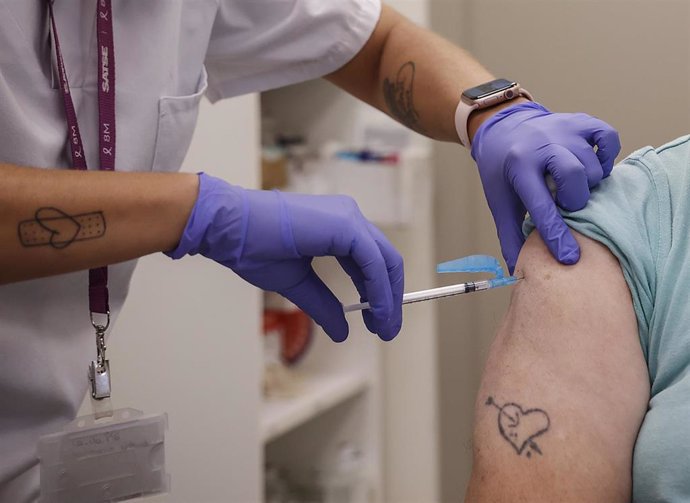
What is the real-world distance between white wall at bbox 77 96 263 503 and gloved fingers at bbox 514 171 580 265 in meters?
0.78

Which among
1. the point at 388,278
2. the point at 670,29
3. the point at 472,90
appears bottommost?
the point at 388,278

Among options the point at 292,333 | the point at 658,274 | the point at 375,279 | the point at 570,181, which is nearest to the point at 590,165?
the point at 570,181

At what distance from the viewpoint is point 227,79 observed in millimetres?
1331

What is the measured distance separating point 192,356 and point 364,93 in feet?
2.05

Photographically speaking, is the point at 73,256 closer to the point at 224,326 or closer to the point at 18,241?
the point at 18,241

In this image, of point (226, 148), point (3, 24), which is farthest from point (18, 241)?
point (226, 148)

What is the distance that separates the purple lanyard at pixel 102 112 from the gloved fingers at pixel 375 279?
309 millimetres

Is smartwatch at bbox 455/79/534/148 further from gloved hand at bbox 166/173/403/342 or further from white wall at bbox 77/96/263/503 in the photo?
white wall at bbox 77/96/263/503

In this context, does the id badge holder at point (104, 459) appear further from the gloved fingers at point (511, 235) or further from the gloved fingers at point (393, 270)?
the gloved fingers at point (511, 235)

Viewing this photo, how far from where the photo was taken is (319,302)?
1.00m

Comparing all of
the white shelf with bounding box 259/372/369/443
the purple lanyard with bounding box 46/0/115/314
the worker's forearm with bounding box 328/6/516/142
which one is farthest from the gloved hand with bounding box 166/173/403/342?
the white shelf with bounding box 259/372/369/443

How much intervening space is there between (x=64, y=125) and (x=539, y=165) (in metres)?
0.60

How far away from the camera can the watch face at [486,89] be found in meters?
1.13

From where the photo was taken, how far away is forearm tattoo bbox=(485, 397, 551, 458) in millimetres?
774
